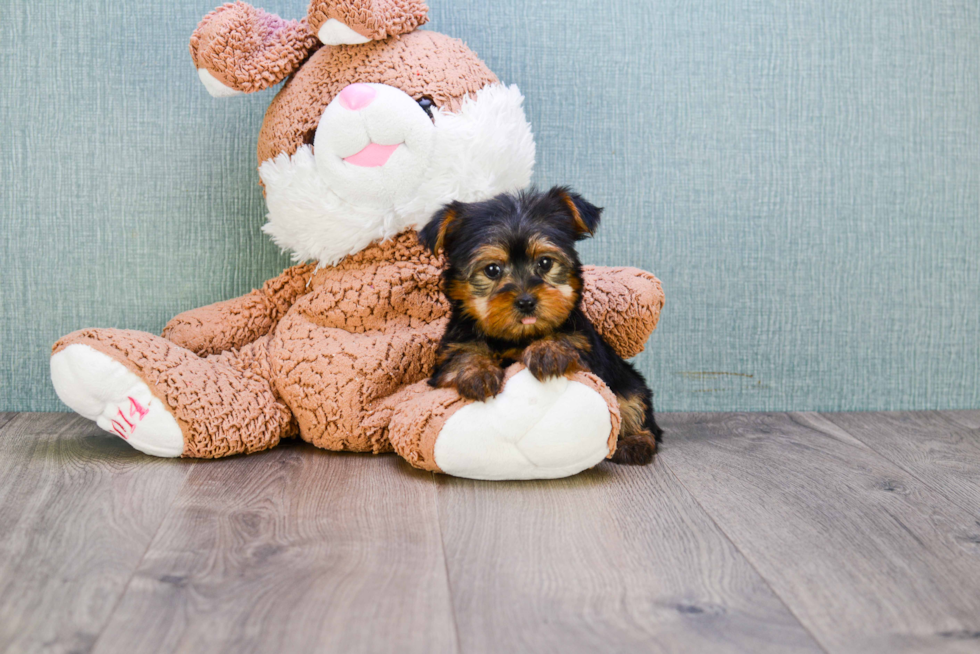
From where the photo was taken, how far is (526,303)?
5.78ft

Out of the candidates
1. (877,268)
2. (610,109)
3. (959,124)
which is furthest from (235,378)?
(959,124)

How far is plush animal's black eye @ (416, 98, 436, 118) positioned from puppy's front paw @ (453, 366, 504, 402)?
0.70 meters

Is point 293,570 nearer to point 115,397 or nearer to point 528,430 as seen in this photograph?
point 528,430

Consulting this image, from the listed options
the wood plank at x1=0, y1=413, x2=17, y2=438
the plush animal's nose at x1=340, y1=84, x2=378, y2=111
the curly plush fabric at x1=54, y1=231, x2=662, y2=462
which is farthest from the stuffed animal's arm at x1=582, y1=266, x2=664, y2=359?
the wood plank at x1=0, y1=413, x2=17, y2=438

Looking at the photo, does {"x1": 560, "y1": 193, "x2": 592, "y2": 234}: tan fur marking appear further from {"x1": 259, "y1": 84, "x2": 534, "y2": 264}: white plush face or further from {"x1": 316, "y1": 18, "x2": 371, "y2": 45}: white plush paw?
{"x1": 316, "y1": 18, "x2": 371, "y2": 45}: white plush paw

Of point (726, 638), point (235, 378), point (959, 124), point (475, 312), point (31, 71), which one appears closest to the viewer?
point (726, 638)

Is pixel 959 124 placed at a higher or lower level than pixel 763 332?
higher

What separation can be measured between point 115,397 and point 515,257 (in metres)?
1.04

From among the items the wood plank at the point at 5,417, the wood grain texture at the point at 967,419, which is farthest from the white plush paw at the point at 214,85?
the wood grain texture at the point at 967,419

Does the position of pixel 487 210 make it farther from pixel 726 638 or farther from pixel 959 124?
pixel 959 124

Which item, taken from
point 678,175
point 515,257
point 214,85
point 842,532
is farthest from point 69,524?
point 678,175

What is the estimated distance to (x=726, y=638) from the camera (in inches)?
47.1

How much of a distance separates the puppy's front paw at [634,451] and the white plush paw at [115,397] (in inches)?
42.8

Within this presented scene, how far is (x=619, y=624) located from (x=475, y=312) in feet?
2.72
